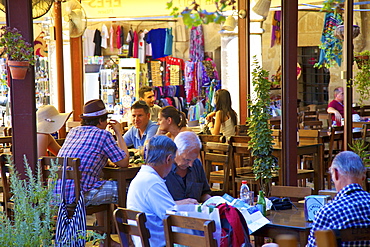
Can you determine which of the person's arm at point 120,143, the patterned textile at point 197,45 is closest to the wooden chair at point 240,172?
the person's arm at point 120,143

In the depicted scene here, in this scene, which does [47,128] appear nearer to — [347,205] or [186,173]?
[186,173]

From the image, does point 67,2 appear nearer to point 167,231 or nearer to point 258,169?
point 258,169

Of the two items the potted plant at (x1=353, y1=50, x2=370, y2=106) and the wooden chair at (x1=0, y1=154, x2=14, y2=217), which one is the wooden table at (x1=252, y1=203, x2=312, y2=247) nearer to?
the wooden chair at (x1=0, y1=154, x2=14, y2=217)

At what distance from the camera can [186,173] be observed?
4.68 metres

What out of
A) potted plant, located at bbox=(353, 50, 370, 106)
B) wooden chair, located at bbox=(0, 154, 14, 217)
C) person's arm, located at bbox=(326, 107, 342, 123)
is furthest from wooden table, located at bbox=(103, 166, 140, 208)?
person's arm, located at bbox=(326, 107, 342, 123)

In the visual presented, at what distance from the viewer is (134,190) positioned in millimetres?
3727

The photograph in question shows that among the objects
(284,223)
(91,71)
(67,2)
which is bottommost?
(284,223)

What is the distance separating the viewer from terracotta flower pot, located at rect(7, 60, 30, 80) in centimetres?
532

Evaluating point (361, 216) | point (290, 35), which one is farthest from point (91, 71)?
point (361, 216)

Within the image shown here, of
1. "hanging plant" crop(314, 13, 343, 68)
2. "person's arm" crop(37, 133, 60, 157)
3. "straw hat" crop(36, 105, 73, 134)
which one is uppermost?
"hanging plant" crop(314, 13, 343, 68)

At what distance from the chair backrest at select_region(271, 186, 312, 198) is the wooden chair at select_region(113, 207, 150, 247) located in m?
1.35

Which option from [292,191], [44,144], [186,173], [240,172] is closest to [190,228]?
[292,191]

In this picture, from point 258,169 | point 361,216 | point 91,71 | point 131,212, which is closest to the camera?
point 361,216

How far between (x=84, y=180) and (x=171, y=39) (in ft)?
33.1
